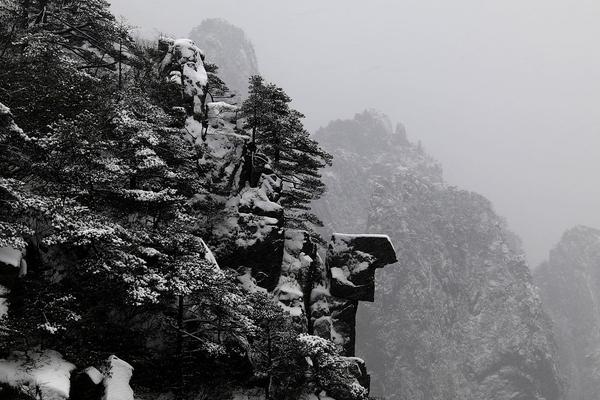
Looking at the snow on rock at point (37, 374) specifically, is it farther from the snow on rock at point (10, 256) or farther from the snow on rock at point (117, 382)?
the snow on rock at point (10, 256)

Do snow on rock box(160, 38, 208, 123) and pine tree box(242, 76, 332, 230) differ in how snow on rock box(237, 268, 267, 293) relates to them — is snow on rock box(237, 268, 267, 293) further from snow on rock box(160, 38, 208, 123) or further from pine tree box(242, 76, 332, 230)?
snow on rock box(160, 38, 208, 123)

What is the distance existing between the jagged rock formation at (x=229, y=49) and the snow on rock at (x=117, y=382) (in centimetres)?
12233

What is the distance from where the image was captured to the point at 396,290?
95688mm

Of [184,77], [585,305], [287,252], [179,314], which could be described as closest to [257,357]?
[179,314]

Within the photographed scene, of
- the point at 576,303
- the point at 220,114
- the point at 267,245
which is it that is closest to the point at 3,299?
the point at 267,245

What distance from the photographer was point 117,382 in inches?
442

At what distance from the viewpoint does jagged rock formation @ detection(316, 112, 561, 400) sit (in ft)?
276

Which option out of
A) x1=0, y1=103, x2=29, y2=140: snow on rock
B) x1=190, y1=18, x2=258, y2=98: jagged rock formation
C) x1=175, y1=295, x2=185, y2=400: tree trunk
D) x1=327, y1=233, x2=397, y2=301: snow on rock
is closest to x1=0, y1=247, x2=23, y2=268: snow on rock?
x1=0, y1=103, x2=29, y2=140: snow on rock

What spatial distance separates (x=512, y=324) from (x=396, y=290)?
85.1ft

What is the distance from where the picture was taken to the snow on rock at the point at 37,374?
30.1ft

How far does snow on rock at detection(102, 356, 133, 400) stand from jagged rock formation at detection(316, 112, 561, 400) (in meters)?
81.3

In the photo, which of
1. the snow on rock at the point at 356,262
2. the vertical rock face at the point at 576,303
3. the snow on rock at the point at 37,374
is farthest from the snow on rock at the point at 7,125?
the vertical rock face at the point at 576,303

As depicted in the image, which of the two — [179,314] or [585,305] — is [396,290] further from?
[179,314]

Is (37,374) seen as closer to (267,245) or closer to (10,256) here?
(10,256)
